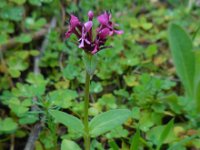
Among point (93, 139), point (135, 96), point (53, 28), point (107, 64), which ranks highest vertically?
point (53, 28)

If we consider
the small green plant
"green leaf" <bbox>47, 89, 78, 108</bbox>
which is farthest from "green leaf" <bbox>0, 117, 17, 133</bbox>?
the small green plant

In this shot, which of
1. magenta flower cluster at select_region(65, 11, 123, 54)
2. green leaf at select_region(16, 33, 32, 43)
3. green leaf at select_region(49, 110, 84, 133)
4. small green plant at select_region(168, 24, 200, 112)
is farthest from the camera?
green leaf at select_region(16, 33, 32, 43)

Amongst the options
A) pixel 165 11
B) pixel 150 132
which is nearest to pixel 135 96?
pixel 150 132

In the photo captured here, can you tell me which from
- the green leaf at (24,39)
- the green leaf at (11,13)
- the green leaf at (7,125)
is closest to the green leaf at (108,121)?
the green leaf at (7,125)

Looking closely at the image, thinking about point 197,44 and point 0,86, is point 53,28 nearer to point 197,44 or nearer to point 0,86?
point 0,86

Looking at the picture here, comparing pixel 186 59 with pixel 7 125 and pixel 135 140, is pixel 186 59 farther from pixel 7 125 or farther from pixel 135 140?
pixel 7 125

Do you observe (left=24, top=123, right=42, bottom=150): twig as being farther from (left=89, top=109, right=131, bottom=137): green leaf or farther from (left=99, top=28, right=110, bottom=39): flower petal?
(left=99, top=28, right=110, bottom=39): flower petal
